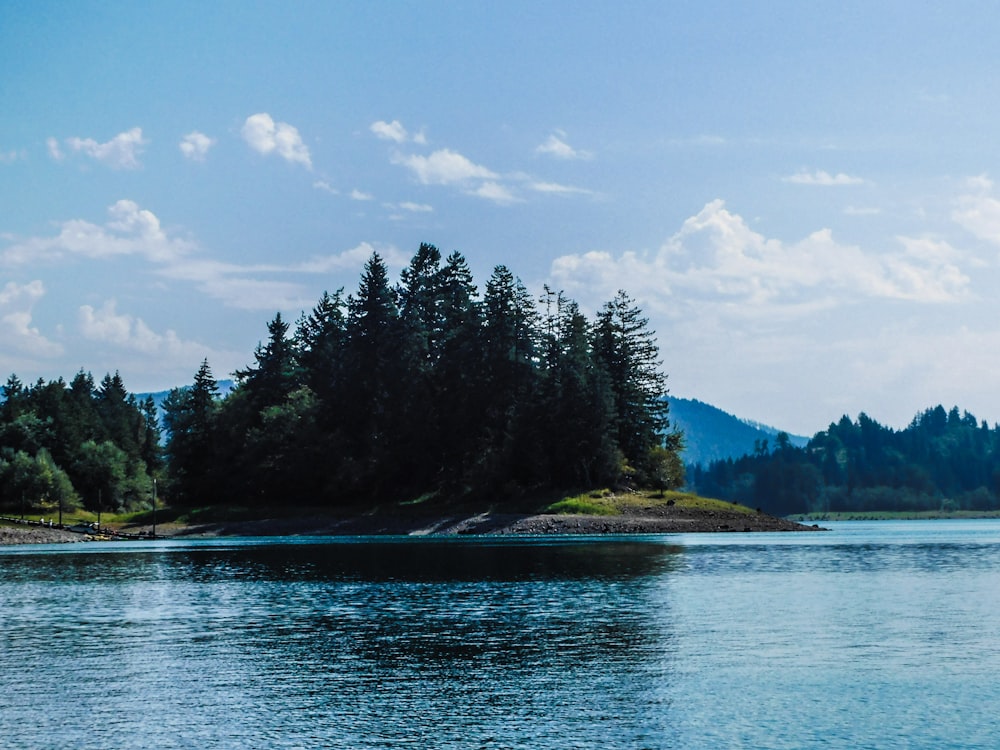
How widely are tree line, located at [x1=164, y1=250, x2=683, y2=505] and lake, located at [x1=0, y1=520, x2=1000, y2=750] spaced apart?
6683cm

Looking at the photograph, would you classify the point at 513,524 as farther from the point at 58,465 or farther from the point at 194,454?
the point at 58,465

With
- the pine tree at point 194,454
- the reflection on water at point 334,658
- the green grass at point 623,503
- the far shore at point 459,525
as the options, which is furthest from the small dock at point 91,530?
the reflection on water at point 334,658

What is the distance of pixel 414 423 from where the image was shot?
151 metres

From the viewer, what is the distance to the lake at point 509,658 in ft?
86.1

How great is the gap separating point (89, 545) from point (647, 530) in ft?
213

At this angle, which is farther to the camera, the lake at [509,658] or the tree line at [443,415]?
the tree line at [443,415]

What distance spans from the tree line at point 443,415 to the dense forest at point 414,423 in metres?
0.21

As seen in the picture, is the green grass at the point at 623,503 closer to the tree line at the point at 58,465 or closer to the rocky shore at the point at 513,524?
the rocky shore at the point at 513,524

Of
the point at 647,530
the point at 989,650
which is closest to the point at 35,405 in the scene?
the point at 647,530

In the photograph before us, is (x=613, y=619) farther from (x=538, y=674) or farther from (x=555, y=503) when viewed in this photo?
(x=555, y=503)

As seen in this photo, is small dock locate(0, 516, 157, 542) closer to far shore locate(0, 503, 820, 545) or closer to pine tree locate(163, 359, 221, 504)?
far shore locate(0, 503, 820, 545)

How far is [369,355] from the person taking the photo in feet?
531

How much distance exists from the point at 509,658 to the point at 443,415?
11652 centimetres

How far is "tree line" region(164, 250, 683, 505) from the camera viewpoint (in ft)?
458
